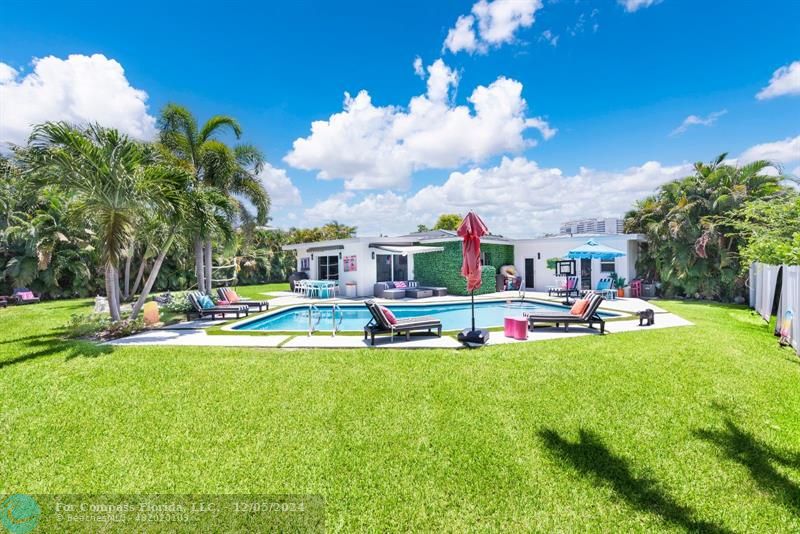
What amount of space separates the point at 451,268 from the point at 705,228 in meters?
14.1

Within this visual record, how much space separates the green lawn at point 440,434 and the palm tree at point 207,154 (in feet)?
35.6

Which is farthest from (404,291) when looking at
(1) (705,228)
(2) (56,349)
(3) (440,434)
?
(3) (440,434)

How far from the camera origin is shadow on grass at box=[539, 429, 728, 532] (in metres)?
3.48

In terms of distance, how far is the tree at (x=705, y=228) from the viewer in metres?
18.4

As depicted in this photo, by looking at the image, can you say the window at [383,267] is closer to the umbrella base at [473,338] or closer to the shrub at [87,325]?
the umbrella base at [473,338]

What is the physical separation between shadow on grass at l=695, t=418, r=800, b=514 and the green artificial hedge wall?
693 inches

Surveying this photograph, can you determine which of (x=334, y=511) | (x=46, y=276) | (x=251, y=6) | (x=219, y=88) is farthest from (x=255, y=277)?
(x=334, y=511)

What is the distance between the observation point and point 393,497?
3.81 meters

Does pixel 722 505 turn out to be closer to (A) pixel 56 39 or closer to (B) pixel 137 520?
(B) pixel 137 520

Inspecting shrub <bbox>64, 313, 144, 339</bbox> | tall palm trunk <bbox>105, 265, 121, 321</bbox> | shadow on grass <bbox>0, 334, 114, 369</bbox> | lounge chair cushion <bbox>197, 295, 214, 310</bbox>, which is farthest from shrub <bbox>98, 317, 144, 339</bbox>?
lounge chair cushion <bbox>197, 295, 214, 310</bbox>

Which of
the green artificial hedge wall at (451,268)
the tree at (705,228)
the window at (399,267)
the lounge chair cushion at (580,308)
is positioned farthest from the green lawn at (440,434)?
the window at (399,267)

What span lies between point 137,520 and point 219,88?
21916mm

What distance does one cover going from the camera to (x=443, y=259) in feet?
78.3

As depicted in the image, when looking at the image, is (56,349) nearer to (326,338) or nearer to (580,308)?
→ (326,338)
